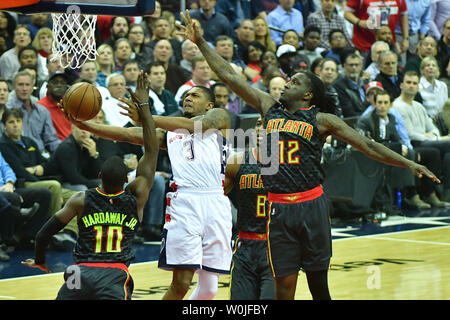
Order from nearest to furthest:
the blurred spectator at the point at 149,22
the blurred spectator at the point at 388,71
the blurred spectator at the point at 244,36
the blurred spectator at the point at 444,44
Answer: the blurred spectator at the point at 388,71, the blurred spectator at the point at 149,22, the blurred spectator at the point at 244,36, the blurred spectator at the point at 444,44

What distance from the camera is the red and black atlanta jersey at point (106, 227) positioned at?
557cm

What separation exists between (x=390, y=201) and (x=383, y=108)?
1.35 metres

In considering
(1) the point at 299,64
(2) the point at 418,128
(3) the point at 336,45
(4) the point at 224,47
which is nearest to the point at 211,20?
(4) the point at 224,47

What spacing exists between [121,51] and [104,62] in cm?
68

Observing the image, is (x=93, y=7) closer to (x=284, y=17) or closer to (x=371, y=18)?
(x=284, y=17)

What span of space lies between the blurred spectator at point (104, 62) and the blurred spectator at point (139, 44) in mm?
981

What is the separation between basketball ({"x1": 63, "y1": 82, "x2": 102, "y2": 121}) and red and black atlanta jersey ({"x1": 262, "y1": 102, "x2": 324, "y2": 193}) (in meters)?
1.33

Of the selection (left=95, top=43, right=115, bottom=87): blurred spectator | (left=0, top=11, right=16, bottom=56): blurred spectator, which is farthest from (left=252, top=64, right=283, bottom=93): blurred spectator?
(left=0, top=11, right=16, bottom=56): blurred spectator

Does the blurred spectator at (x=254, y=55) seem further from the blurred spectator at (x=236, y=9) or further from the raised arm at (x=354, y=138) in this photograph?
the raised arm at (x=354, y=138)

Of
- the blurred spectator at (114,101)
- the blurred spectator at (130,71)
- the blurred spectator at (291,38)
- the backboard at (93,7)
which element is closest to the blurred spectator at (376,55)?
the blurred spectator at (291,38)

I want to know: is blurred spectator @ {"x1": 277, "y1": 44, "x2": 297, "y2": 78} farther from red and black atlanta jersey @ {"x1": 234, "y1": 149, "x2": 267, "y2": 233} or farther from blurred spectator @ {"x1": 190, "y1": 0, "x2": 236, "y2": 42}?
red and black atlanta jersey @ {"x1": 234, "y1": 149, "x2": 267, "y2": 233}

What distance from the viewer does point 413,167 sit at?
6039 mm

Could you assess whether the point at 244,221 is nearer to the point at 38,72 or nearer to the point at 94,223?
the point at 94,223
